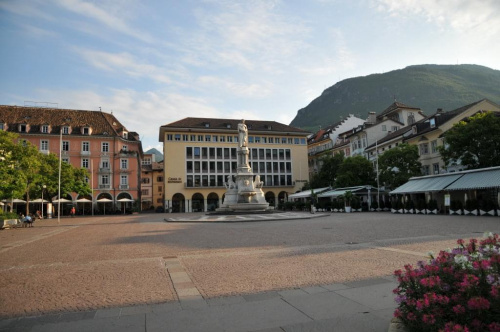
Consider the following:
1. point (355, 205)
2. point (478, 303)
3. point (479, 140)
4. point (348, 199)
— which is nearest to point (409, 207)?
point (355, 205)

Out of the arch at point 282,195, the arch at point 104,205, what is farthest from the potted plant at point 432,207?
the arch at point 104,205

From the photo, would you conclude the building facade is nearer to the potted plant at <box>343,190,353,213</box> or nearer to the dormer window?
the dormer window

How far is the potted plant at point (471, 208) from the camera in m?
28.5

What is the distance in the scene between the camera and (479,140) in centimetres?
3341

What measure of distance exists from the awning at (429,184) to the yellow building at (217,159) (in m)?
39.7

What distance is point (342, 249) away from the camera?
11.4m

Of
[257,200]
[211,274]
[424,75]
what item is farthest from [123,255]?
[424,75]

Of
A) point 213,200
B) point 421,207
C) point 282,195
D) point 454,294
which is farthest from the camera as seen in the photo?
point 282,195

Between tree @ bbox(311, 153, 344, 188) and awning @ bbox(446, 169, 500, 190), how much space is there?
35.9 meters

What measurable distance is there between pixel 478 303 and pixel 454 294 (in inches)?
17.7

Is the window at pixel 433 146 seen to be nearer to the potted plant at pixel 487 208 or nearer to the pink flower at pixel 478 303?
the potted plant at pixel 487 208

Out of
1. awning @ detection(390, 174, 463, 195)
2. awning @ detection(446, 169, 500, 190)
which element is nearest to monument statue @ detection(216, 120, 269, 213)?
awning @ detection(390, 174, 463, 195)

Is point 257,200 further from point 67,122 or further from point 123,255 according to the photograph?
point 67,122

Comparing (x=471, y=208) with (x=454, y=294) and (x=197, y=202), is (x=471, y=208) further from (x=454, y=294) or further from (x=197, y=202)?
(x=197, y=202)
